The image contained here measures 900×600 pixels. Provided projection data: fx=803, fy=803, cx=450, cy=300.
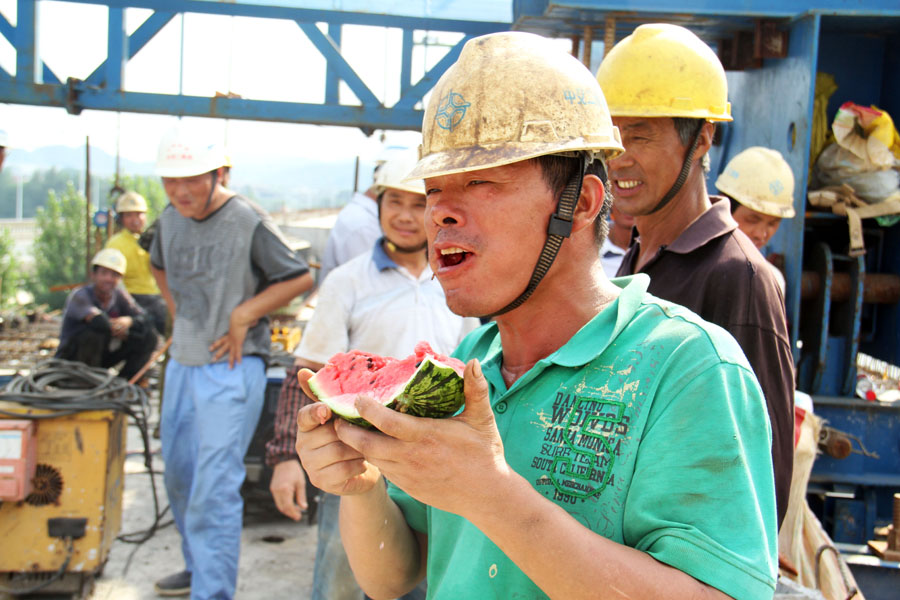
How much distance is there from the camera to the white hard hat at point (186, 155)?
198 inches

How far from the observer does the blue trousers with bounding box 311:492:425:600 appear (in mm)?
3707

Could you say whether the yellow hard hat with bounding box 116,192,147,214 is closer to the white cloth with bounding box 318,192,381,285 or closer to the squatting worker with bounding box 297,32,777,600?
the white cloth with bounding box 318,192,381,285

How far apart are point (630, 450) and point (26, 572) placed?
5001 millimetres

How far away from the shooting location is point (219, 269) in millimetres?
5090

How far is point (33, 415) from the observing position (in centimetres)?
504

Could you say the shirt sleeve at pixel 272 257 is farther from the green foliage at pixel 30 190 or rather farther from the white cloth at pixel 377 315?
the green foliage at pixel 30 190

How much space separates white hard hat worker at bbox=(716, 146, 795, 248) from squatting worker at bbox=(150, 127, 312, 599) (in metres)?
2.68

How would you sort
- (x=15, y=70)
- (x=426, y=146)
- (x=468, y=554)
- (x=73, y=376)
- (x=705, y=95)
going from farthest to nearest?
Result: (x=15, y=70) → (x=73, y=376) → (x=705, y=95) → (x=426, y=146) → (x=468, y=554)

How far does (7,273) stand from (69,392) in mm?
27787

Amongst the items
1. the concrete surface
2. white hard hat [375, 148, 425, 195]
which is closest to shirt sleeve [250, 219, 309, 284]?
white hard hat [375, 148, 425, 195]

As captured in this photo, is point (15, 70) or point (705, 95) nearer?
point (705, 95)

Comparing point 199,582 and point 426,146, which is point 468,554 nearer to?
point 426,146

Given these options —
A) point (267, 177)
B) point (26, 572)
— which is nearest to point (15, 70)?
point (26, 572)

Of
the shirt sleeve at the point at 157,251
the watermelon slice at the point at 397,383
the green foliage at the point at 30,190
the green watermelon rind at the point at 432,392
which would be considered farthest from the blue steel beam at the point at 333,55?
the green foliage at the point at 30,190
